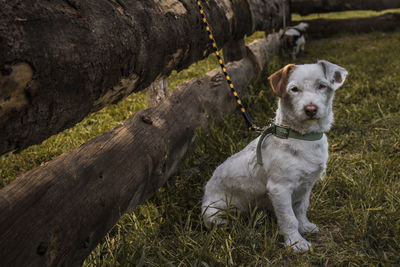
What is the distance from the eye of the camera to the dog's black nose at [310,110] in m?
2.41

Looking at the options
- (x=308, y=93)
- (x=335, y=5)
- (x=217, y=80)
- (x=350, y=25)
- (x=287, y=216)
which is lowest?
(x=350, y=25)

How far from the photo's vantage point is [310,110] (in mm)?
2416

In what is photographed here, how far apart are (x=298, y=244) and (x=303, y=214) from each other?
1.18ft

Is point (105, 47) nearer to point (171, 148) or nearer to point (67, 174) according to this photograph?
point (67, 174)

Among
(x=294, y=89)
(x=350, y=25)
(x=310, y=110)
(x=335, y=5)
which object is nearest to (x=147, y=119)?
(x=294, y=89)

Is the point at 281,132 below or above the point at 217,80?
above

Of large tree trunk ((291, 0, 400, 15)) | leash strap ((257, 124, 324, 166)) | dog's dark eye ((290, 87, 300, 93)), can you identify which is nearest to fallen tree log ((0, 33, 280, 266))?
leash strap ((257, 124, 324, 166))

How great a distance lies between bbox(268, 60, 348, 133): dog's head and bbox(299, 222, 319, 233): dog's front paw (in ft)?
2.51

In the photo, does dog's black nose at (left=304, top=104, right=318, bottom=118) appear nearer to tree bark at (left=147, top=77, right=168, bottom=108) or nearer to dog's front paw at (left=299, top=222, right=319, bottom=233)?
dog's front paw at (left=299, top=222, right=319, bottom=233)

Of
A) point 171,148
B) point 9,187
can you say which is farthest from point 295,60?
point 9,187

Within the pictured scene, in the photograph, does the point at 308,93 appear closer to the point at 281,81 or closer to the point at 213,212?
→ the point at 281,81

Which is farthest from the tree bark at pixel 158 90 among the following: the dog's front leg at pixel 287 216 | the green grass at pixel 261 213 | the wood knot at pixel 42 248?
the wood knot at pixel 42 248

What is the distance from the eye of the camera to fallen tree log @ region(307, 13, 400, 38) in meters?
10.6

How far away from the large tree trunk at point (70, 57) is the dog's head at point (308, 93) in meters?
1.01
